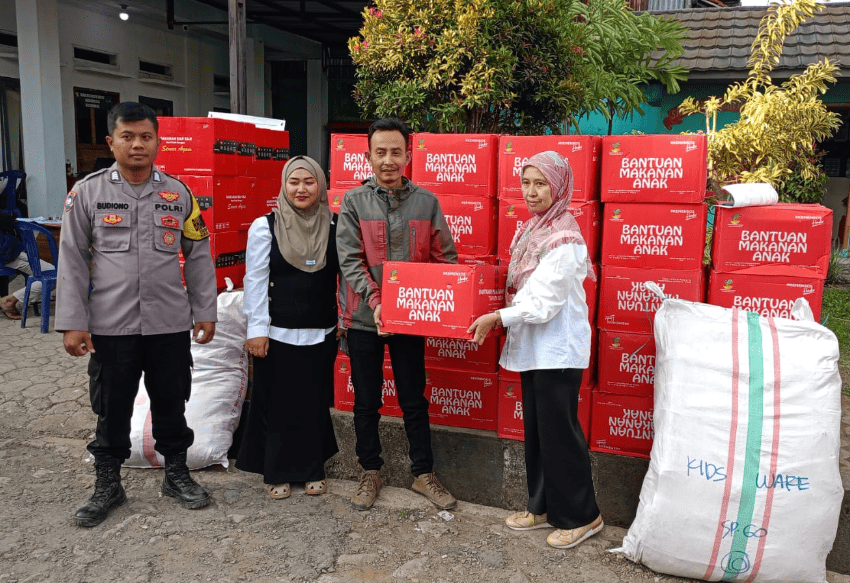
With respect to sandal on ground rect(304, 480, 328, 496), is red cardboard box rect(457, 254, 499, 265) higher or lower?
higher

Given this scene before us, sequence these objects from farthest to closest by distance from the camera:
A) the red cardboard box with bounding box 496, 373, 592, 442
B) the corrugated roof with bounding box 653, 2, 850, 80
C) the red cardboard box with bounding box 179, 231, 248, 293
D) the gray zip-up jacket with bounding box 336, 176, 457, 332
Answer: the corrugated roof with bounding box 653, 2, 850, 80, the red cardboard box with bounding box 179, 231, 248, 293, the red cardboard box with bounding box 496, 373, 592, 442, the gray zip-up jacket with bounding box 336, 176, 457, 332

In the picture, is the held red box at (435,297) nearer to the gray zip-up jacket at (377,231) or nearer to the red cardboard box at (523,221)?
the gray zip-up jacket at (377,231)

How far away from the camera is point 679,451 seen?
286cm

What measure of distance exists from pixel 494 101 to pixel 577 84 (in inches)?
24.1

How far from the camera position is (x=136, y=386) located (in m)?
3.32

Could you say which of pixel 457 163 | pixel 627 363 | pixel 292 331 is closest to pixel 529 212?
pixel 457 163

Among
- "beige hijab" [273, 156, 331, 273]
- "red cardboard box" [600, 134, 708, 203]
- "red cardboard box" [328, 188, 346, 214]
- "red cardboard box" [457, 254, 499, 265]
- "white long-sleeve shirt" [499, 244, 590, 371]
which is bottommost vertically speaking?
"white long-sleeve shirt" [499, 244, 590, 371]

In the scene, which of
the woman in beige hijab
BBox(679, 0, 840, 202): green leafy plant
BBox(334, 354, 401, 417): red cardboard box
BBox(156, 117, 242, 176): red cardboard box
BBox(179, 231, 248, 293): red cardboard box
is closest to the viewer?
the woman in beige hijab

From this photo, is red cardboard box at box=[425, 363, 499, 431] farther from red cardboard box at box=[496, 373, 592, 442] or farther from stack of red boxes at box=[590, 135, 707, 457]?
stack of red boxes at box=[590, 135, 707, 457]

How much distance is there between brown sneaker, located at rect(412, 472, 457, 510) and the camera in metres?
3.47

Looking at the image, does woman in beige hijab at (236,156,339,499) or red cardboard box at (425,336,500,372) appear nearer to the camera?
woman in beige hijab at (236,156,339,499)

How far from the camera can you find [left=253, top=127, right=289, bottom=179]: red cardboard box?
4695 millimetres

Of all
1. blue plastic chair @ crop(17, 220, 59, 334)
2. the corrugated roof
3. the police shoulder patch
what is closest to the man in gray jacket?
the police shoulder patch

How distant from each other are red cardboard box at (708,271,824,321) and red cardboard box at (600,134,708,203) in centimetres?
39
